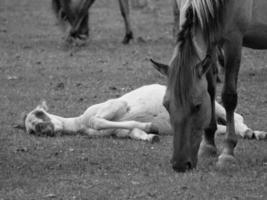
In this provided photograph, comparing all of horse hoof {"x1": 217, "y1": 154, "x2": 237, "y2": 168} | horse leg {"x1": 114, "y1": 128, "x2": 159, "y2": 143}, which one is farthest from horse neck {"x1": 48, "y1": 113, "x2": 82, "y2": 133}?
horse hoof {"x1": 217, "y1": 154, "x2": 237, "y2": 168}

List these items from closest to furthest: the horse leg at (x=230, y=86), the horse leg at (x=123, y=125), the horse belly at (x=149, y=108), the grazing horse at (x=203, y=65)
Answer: the grazing horse at (x=203, y=65), the horse leg at (x=230, y=86), the horse leg at (x=123, y=125), the horse belly at (x=149, y=108)

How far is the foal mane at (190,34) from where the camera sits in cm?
683

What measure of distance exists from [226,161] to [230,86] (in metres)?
0.64

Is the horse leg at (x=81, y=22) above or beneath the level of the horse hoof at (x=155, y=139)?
beneath

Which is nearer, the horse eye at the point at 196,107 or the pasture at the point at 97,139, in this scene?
the pasture at the point at 97,139

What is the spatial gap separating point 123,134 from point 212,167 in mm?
1883

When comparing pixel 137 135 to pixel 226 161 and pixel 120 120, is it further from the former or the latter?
pixel 226 161

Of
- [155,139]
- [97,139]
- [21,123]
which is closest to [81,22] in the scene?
[21,123]

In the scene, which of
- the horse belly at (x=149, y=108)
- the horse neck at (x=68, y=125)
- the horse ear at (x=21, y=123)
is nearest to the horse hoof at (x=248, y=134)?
the horse belly at (x=149, y=108)

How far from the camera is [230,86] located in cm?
759

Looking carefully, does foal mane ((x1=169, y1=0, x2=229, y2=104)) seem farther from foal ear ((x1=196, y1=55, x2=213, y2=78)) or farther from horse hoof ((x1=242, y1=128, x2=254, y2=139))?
horse hoof ((x1=242, y1=128, x2=254, y2=139))

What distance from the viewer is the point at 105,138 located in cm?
911

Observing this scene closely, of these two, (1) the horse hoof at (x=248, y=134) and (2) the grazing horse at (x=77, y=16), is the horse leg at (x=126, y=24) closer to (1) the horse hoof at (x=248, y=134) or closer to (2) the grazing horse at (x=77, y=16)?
(2) the grazing horse at (x=77, y=16)

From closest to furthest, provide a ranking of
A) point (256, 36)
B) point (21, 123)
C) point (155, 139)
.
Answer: point (256, 36)
point (155, 139)
point (21, 123)
